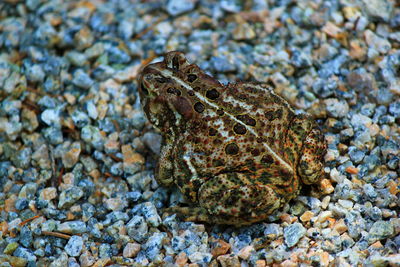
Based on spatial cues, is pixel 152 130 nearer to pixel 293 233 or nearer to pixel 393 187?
pixel 293 233

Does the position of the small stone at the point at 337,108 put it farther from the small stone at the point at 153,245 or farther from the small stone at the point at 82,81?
the small stone at the point at 82,81

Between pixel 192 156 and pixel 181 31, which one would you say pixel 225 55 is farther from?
pixel 192 156

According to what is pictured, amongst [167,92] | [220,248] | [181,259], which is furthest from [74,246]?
[167,92]

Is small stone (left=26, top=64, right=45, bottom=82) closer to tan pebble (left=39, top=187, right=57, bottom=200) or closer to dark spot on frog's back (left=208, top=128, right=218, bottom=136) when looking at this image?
tan pebble (left=39, top=187, right=57, bottom=200)

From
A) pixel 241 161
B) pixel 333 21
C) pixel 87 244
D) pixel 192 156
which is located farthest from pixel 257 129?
pixel 333 21

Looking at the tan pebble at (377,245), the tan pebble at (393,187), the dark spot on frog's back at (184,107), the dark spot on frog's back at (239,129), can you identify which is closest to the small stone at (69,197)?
the dark spot on frog's back at (184,107)

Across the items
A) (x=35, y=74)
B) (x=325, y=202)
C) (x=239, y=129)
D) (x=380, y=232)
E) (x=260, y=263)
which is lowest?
(x=260, y=263)
